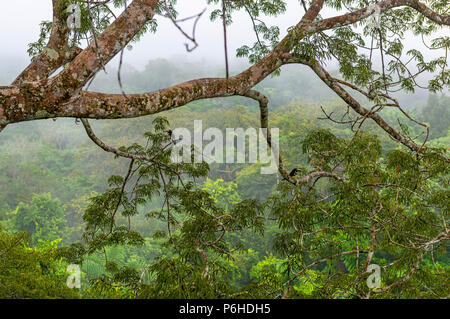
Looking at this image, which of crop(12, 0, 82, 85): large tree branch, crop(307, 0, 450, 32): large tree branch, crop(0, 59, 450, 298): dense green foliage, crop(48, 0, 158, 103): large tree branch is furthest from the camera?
crop(307, 0, 450, 32): large tree branch

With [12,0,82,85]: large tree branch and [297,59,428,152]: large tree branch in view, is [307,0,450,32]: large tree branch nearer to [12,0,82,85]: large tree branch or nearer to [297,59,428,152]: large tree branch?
[297,59,428,152]: large tree branch

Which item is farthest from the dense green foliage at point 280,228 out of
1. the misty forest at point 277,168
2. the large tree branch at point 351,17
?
the large tree branch at point 351,17

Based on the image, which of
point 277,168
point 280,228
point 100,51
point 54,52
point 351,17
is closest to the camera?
point 100,51

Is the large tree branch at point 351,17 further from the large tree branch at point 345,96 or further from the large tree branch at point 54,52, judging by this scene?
the large tree branch at point 54,52

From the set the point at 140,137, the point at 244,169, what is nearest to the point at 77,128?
the point at 140,137

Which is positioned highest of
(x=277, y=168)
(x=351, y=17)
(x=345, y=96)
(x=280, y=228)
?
(x=351, y=17)

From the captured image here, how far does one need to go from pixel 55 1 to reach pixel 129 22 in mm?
751

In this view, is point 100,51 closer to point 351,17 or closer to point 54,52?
point 54,52

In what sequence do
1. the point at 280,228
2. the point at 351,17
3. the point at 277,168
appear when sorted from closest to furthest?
the point at 351,17
the point at 280,228
the point at 277,168

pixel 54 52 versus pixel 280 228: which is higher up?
pixel 54 52

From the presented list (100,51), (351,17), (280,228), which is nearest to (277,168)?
(280,228)

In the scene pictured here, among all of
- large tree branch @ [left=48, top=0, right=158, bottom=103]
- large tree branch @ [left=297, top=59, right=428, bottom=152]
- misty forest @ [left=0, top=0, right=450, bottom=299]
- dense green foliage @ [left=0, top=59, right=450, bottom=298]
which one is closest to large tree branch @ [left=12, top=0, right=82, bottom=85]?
misty forest @ [left=0, top=0, right=450, bottom=299]

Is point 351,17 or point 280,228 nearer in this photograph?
point 351,17
